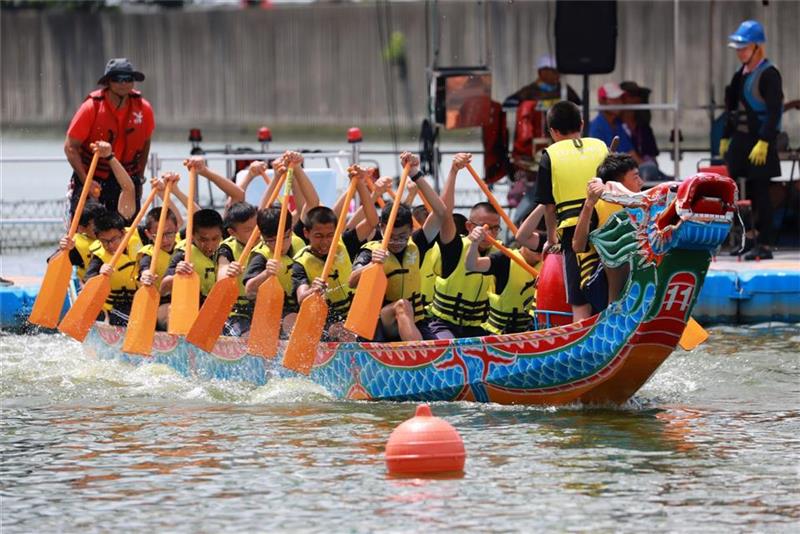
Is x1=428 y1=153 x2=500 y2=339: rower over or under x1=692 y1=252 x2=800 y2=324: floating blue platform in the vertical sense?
over

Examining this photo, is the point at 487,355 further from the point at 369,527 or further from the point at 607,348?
the point at 369,527

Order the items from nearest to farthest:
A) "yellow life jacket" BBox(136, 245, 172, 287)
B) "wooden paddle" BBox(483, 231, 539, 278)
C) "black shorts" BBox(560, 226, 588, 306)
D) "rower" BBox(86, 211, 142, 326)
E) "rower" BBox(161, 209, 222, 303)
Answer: "black shorts" BBox(560, 226, 588, 306) < "wooden paddle" BBox(483, 231, 539, 278) < "rower" BBox(161, 209, 222, 303) < "yellow life jacket" BBox(136, 245, 172, 287) < "rower" BBox(86, 211, 142, 326)

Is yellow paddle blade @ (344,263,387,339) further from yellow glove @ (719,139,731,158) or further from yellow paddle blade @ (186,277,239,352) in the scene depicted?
yellow glove @ (719,139,731,158)

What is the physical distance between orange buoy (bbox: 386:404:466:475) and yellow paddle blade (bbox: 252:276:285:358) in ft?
6.72

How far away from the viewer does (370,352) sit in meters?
9.25

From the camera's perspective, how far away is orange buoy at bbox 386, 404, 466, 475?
751cm

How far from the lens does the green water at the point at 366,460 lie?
6.91m

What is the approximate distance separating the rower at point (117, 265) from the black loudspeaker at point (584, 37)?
416 centimetres

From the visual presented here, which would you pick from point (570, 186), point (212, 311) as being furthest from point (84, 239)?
point (570, 186)

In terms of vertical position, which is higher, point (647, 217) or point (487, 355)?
point (647, 217)

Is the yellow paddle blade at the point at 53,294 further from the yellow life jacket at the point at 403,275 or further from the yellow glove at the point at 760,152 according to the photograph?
the yellow glove at the point at 760,152

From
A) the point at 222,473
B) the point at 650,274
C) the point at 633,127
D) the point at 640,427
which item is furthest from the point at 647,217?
the point at 633,127

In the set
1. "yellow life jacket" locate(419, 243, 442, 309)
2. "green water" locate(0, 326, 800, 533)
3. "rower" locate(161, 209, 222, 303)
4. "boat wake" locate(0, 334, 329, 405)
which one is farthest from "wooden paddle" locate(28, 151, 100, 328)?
"yellow life jacket" locate(419, 243, 442, 309)

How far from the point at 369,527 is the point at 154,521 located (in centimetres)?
82
